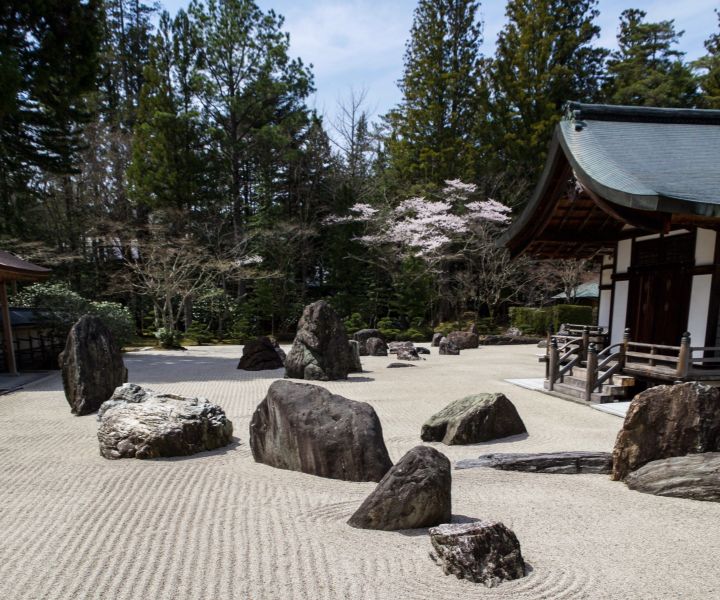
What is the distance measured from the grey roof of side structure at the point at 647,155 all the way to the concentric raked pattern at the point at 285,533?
11.7ft

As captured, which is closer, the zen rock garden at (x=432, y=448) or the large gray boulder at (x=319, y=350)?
the zen rock garden at (x=432, y=448)

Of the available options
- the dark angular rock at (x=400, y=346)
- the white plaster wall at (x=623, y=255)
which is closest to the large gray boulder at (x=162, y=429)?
the white plaster wall at (x=623, y=255)

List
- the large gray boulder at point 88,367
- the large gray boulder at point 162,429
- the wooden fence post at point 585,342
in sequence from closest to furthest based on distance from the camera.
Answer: the large gray boulder at point 162,429 < the large gray boulder at point 88,367 < the wooden fence post at point 585,342

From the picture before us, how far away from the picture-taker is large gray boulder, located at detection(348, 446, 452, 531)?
347 cm

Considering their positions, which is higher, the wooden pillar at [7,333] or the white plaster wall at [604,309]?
the white plaster wall at [604,309]

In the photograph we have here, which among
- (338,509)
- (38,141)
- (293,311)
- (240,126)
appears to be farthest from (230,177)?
(338,509)

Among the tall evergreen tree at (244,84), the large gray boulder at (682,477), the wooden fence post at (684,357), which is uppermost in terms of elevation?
the tall evergreen tree at (244,84)

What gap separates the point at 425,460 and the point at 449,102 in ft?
83.6

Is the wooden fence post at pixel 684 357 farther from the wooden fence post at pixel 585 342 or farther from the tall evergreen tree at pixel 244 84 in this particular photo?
the tall evergreen tree at pixel 244 84

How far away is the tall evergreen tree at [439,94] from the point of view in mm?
25141

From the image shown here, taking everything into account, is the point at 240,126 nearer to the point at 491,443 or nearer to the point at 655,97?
the point at 655,97

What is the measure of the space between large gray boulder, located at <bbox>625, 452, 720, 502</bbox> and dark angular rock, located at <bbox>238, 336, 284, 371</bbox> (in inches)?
367

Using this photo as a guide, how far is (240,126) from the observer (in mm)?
24500

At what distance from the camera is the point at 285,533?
344 centimetres
